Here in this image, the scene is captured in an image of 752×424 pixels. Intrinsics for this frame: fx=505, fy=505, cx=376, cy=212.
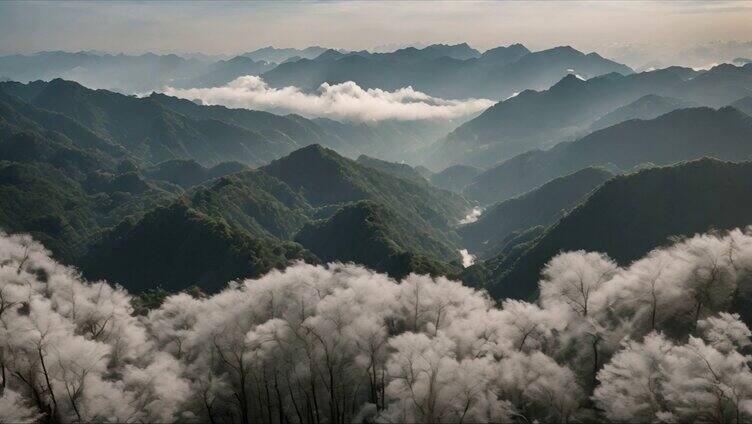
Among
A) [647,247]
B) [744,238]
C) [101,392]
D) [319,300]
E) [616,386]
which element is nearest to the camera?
[616,386]

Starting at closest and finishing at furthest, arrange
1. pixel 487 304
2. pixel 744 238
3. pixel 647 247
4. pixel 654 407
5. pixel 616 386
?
1. pixel 654 407
2. pixel 616 386
3. pixel 744 238
4. pixel 487 304
5. pixel 647 247

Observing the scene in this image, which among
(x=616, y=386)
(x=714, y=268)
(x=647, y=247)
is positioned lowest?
(x=647, y=247)

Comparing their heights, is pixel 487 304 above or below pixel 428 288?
below

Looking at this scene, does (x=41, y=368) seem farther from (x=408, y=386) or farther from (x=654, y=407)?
(x=654, y=407)

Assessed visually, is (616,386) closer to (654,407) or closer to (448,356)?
(654,407)

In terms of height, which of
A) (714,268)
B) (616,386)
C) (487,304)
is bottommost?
(487,304)

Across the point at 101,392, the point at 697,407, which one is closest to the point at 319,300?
the point at 101,392

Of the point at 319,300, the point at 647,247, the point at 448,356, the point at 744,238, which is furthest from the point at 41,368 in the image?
the point at 647,247

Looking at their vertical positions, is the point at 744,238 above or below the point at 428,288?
above

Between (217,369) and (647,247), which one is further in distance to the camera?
(647,247)
